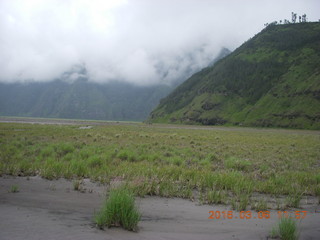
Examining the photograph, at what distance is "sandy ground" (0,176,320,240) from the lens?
3.98 metres

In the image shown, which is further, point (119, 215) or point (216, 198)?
point (216, 198)

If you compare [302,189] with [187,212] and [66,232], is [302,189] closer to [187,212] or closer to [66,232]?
[187,212]

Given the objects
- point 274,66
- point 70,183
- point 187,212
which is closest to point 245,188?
point 187,212

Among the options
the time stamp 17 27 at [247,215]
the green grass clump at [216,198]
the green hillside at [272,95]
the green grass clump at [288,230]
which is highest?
the green hillside at [272,95]

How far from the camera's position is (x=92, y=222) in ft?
14.8

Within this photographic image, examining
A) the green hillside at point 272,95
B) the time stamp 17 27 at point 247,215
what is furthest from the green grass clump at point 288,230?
the green hillside at point 272,95

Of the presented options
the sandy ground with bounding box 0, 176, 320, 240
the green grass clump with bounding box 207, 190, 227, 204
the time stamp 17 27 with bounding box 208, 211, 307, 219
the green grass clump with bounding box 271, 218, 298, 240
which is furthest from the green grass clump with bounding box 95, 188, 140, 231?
the green grass clump with bounding box 207, 190, 227, 204

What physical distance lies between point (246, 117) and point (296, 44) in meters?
102

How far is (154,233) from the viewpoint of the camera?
167 inches

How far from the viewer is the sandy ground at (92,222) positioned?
3979 millimetres

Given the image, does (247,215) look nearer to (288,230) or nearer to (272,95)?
(288,230)

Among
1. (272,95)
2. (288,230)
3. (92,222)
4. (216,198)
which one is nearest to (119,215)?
(92,222)

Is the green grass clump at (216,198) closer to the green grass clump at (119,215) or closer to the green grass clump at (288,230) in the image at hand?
the green grass clump at (288,230)

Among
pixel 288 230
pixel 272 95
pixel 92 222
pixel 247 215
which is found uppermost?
pixel 272 95
